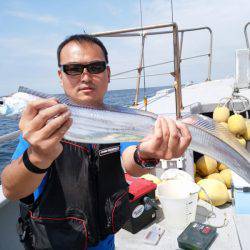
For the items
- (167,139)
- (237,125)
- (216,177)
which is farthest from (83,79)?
(237,125)

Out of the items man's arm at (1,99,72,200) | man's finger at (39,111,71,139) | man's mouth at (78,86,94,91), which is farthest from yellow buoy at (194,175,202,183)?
man's finger at (39,111,71,139)

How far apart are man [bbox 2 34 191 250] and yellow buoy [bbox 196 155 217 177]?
9.55 feet

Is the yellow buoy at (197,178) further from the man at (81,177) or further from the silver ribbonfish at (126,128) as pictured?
the silver ribbonfish at (126,128)

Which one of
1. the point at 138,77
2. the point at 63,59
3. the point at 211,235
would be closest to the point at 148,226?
the point at 211,235

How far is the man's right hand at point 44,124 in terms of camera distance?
1.80 m

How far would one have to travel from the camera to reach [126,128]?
7.15ft

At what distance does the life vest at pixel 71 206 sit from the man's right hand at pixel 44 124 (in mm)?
605

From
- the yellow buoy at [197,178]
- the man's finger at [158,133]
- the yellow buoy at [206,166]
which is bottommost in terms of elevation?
the yellow buoy at [197,178]

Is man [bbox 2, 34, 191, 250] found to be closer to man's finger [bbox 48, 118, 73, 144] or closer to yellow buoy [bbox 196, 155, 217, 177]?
man's finger [bbox 48, 118, 73, 144]

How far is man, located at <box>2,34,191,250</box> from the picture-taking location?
7.30 ft

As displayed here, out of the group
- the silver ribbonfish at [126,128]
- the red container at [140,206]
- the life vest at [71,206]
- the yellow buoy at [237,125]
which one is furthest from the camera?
the yellow buoy at [237,125]

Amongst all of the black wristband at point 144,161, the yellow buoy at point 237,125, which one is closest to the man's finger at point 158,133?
the black wristband at point 144,161

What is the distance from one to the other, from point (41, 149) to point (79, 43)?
110 cm

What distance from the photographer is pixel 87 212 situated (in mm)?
2502
